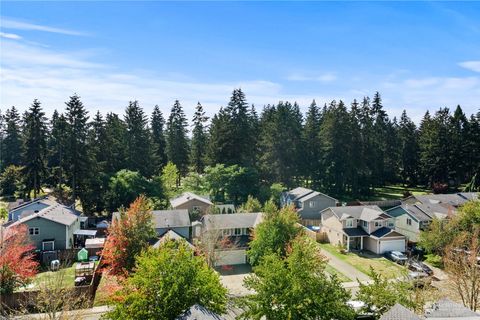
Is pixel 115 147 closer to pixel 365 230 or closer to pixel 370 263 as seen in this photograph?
pixel 365 230

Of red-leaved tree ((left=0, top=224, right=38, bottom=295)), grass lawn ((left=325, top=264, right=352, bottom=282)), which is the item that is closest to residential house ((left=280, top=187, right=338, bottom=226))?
grass lawn ((left=325, top=264, right=352, bottom=282))

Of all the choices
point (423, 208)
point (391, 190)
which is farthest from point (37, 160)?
point (391, 190)

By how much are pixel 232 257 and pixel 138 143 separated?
3358cm

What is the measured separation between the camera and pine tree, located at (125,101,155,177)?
2485 inches

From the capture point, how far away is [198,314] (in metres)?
17.2

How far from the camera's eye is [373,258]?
40281 millimetres

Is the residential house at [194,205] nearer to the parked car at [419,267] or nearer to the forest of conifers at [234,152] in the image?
the forest of conifers at [234,152]

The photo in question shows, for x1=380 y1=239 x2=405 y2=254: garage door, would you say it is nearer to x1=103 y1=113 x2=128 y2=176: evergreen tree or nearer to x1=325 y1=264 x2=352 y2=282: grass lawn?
x1=325 y1=264 x2=352 y2=282: grass lawn

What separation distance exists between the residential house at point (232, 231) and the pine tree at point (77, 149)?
20845mm

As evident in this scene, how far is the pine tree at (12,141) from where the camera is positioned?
71562 mm

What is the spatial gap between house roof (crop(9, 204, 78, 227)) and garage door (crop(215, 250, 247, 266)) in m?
17.7

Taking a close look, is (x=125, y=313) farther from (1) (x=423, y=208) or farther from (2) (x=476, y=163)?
(2) (x=476, y=163)

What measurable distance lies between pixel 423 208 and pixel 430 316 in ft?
100

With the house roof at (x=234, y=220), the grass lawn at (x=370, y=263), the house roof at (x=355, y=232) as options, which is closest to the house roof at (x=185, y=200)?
the house roof at (x=234, y=220)
